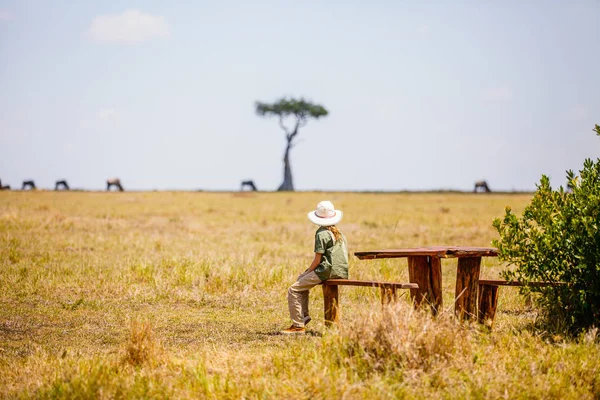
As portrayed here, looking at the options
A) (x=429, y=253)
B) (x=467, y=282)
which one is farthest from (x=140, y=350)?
(x=467, y=282)

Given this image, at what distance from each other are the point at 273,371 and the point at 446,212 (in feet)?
94.9

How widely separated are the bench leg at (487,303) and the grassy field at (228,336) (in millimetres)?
206

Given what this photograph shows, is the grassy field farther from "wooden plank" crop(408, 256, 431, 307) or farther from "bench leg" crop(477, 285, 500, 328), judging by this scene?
"wooden plank" crop(408, 256, 431, 307)

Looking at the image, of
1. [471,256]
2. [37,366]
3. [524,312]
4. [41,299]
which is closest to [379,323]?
[471,256]

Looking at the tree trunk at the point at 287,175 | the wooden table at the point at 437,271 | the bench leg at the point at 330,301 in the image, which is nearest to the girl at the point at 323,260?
the bench leg at the point at 330,301

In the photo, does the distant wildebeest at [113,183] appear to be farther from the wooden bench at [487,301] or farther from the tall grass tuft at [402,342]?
the tall grass tuft at [402,342]

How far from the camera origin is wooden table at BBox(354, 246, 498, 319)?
349 inches

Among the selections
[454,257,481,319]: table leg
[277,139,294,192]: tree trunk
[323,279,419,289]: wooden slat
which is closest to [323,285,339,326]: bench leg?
[323,279,419,289]: wooden slat

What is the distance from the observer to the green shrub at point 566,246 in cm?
848

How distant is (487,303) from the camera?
9.55 metres

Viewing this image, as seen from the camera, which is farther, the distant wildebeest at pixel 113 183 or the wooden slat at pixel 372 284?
the distant wildebeest at pixel 113 183

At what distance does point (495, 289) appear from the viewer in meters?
9.58

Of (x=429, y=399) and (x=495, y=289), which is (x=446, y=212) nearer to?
(x=495, y=289)

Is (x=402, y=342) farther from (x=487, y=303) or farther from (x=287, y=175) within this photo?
(x=287, y=175)
